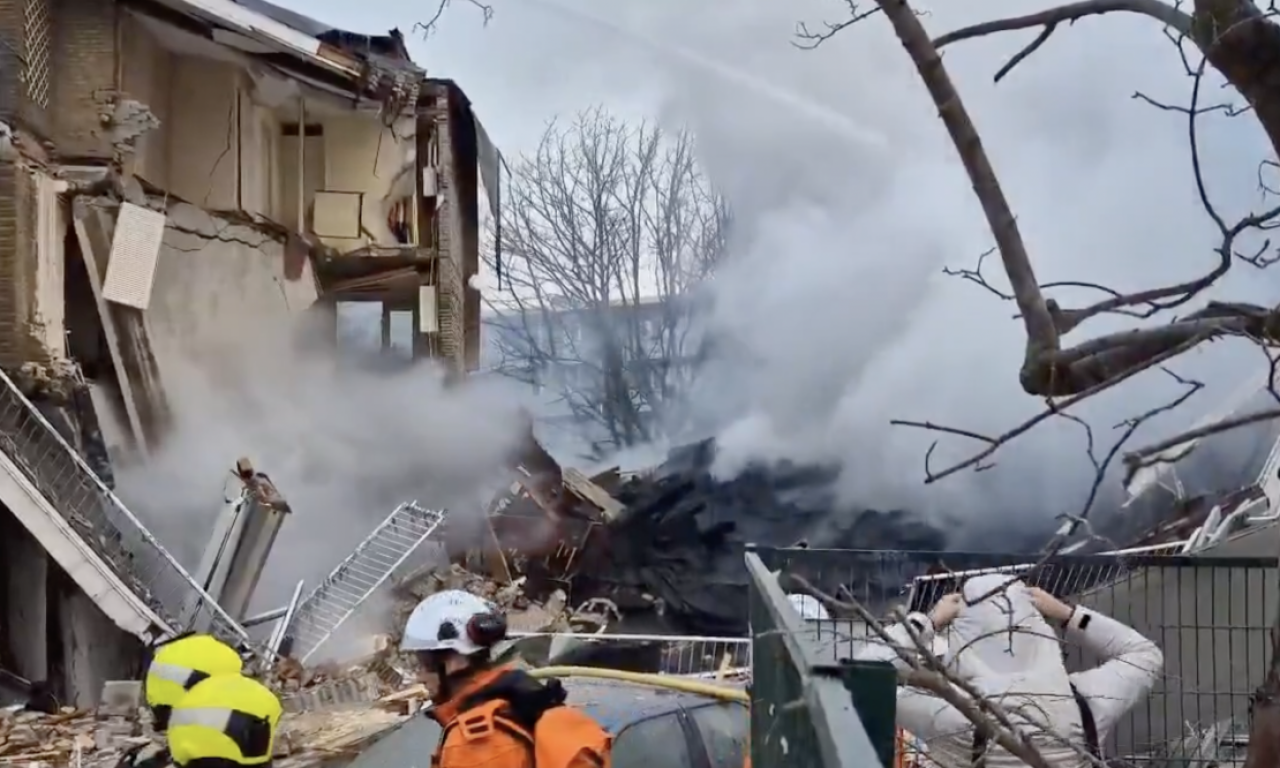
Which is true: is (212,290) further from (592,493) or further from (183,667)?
(183,667)

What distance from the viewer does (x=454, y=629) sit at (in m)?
3.27

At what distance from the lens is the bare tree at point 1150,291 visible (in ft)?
7.37

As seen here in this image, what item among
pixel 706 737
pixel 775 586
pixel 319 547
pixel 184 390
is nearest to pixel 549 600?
pixel 319 547

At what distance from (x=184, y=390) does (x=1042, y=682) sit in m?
11.0

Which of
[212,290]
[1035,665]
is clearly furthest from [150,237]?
[1035,665]

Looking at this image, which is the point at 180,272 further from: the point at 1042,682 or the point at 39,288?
the point at 1042,682

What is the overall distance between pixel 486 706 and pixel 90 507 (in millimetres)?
8696

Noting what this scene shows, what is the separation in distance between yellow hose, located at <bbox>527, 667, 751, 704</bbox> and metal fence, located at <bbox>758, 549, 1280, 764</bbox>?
546 mm

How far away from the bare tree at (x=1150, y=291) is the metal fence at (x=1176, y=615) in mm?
1899

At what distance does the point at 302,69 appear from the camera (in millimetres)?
14078

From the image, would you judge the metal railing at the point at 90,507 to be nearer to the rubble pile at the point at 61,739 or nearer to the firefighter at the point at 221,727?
the rubble pile at the point at 61,739

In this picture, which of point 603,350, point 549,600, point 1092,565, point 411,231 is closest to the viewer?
point 1092,565

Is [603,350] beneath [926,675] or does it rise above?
above

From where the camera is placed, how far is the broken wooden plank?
15727 millimetres
